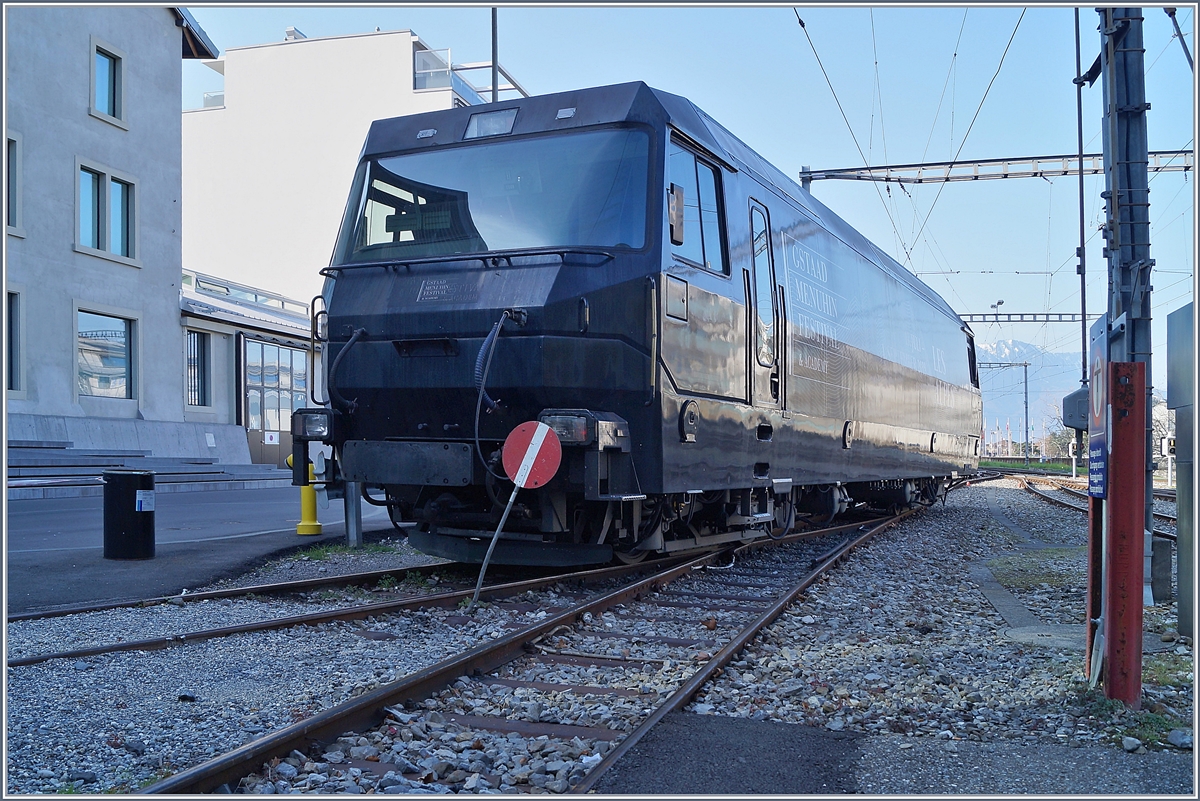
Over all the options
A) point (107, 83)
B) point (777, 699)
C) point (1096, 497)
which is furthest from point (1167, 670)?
point (107, 83)

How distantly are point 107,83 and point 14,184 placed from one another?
462 cm

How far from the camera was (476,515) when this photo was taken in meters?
7.80

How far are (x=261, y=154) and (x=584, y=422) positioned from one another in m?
43.6

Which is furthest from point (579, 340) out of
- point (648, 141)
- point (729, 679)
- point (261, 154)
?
point (261, 154)

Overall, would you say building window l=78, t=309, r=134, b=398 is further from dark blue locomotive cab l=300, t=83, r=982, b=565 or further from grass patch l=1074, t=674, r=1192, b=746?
grass patch l=1074, t=674, r=1192, b=746

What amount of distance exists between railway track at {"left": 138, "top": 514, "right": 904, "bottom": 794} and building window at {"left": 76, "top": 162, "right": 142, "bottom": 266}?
66.5ft

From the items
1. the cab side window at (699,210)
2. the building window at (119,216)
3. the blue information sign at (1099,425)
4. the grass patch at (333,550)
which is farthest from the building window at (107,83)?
the blue information sign at (1099,425)

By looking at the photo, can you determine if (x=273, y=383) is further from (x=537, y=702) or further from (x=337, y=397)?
(x=537, y=702)

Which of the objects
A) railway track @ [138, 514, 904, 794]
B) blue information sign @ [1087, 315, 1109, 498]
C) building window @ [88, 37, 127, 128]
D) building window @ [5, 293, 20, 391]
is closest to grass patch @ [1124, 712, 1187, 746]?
blue information sign @ [1087, 315, 1109, 498]

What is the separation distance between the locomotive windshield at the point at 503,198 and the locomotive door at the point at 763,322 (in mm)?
1960

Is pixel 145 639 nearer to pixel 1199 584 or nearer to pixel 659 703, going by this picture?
pixel 659 703

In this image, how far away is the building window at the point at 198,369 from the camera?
1053 inches

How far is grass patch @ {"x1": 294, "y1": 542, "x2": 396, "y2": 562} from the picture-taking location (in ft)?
33.3

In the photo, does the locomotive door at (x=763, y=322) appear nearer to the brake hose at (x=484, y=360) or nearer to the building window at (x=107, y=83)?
the brake hose at (x=484, y=360)
